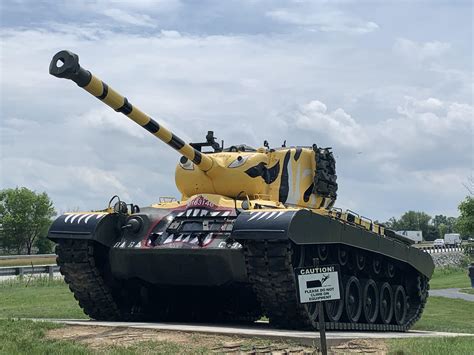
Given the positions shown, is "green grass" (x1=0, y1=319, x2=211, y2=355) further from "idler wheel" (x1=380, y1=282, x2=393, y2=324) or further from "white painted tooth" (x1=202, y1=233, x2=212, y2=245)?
"idler wheel" (x1=380, y1=282, x2=393, y2=324)

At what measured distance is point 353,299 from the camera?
17.1 m

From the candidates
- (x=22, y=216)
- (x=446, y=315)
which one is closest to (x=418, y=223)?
(x=22, y=216)

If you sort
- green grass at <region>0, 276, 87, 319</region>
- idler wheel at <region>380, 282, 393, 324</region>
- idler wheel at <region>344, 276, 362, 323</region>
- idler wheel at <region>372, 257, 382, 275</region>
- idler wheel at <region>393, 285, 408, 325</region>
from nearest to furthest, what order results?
idler wheel at <region>344, 276, 362, 323</region>
idler wheel at <region>372, 257, 382, 275</region>
idler wheel at <region>380, 282, 393, 324</region>
idler wheel at <region>393, 285, 408, 325</region>
green grass at <region>0, 276, 87, 319</region>

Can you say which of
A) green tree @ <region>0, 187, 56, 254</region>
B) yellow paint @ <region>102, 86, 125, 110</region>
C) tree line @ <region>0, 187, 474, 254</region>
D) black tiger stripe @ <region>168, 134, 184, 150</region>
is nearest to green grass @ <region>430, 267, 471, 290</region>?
tree line @ <region>0, 187, 474, 254</region>

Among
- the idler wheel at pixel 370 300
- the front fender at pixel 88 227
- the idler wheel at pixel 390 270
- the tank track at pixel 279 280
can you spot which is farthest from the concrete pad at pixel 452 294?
the front fender at pixel 88 227

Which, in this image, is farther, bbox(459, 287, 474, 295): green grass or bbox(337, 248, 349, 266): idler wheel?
bbox(459, 287, 474, 295): green grass

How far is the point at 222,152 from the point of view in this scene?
17969mm

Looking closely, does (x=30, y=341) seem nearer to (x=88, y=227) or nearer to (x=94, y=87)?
(x=88, y=227)

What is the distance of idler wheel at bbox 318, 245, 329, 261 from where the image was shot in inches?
611

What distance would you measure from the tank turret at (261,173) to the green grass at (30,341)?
13.9ft

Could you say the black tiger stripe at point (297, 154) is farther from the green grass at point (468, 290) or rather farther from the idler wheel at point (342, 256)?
the green grass at point (468, 290)

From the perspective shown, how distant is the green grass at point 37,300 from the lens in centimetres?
2050

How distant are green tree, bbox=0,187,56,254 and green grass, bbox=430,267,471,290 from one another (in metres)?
36.9

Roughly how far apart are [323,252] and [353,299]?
1839mm
